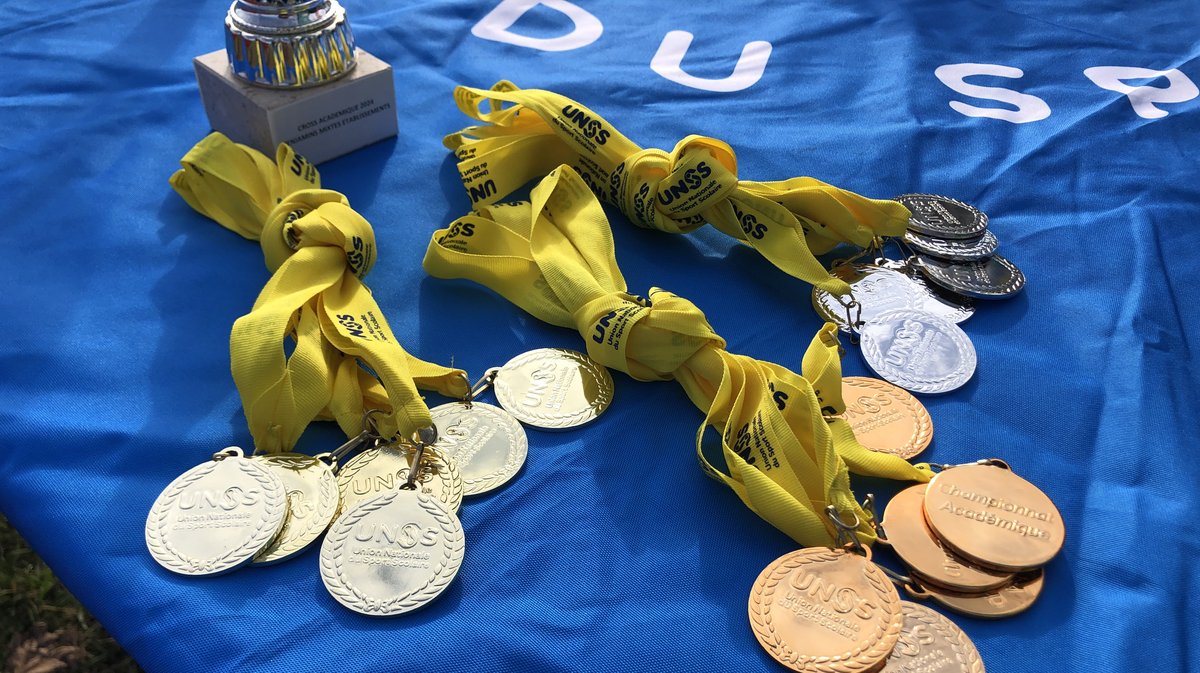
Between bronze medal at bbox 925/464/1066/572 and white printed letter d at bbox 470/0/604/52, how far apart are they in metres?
1.43

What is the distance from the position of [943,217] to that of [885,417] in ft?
1.80

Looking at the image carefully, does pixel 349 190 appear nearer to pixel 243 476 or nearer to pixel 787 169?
pixel 243 476

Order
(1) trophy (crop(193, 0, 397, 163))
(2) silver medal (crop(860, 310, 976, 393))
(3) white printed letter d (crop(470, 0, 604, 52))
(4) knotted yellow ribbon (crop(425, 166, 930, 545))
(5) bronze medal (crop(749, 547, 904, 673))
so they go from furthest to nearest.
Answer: (3) white printed letter d (crop(470, 0, 604, 52))
(1) trophy (crop(193, 0, 397, 163))
(2) silver medal (crop(860, 310, 976, 393))
(4) knotted yellow ribbon (crop(425, 166, 930, 545))
(5) bronze medal (crop(749, 547, 904, 673))

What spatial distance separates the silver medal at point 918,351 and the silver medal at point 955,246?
0.17m

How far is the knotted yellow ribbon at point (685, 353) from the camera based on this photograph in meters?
1.16

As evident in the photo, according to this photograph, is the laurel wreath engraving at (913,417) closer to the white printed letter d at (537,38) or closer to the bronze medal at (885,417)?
the bronze medal at (885,417)

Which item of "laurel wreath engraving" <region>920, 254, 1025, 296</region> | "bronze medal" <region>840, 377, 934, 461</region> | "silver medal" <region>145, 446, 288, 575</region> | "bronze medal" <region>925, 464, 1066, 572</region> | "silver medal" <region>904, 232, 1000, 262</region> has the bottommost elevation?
"silver medal" <region>145, 446, 288, 575</region>

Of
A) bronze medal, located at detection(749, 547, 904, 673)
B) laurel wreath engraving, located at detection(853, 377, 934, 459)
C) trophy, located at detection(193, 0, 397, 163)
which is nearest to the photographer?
bronze medal, located at detection(749, 547, 904, 673)

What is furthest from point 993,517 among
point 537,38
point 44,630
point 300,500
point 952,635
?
point 44,630

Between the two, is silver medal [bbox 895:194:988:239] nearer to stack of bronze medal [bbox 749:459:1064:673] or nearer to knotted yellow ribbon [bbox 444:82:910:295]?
knotted yellow ribbon [bbox 444:82:910:295]

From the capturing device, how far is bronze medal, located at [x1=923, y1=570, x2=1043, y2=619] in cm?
108

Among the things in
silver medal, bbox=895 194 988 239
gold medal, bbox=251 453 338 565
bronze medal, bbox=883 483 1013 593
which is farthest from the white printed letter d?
bronze medal, bbox=883 483 1013 593

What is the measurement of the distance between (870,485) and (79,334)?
1180 millimetres

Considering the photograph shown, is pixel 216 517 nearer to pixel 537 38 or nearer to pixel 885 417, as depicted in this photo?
pixel 885 417
